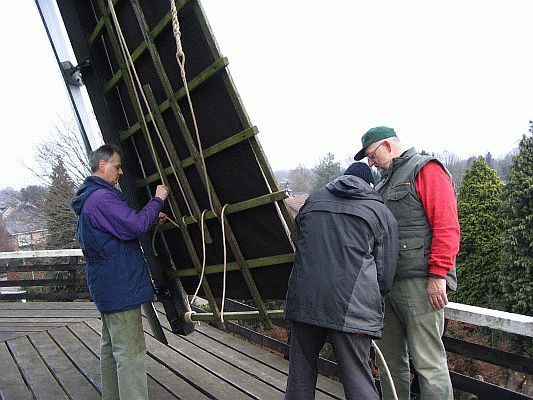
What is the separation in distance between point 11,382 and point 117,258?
5.88 feet

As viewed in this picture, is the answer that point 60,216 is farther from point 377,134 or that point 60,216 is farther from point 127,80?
point 377,134

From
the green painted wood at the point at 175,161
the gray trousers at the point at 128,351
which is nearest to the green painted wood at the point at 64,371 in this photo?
the gray trousers at the point at 128,351

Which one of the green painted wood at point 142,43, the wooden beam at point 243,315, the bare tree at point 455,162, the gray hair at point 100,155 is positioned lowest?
the bare tree at point 455,162

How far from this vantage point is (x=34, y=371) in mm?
3076

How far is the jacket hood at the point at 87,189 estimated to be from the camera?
2.04 meters

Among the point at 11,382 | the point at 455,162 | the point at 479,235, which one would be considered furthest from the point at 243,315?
the point at 455,162

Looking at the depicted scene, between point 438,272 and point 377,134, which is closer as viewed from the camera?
point 438,272

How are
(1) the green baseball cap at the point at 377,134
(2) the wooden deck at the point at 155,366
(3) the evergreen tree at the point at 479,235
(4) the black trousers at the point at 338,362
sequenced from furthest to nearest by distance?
(3) the evergreen tree at the point at 479,235 < (2) the wooden deck at the point at 155,366 < (1) the green baseball cap at the point at 377,134 < (4) the black trousers at the point at 338,362

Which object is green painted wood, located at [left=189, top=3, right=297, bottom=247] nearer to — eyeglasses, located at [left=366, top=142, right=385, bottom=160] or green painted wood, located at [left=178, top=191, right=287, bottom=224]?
green painted wood, located at [left=178, top=191, right=287, bottom=224]

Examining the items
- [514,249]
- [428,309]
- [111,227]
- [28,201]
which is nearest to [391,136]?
[428,309]

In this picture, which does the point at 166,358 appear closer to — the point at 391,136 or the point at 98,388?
the point at 98,388

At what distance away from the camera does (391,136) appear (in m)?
2.09

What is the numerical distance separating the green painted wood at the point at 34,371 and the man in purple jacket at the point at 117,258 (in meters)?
0.92

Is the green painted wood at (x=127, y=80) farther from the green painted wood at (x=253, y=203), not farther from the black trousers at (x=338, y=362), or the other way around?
the black trousers at (x=338, y=362)
